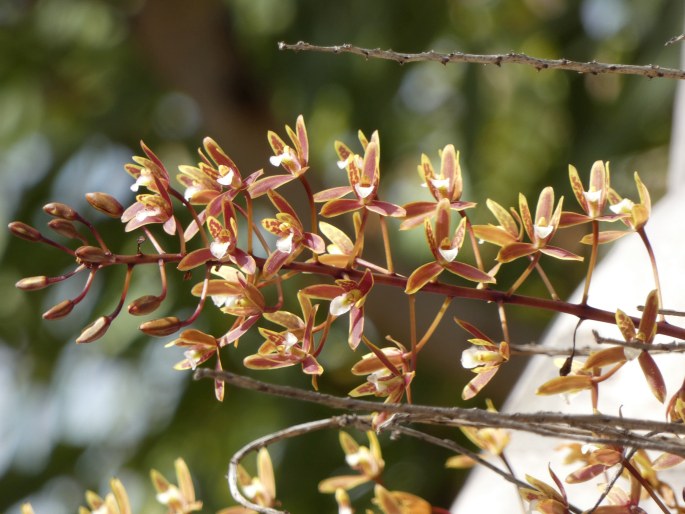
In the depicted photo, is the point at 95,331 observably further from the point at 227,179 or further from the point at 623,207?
the point at 623,207

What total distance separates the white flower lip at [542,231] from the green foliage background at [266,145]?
1.25m

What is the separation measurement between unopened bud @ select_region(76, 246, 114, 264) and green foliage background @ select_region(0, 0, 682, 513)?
1.29 m

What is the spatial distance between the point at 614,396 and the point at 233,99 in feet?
4.54

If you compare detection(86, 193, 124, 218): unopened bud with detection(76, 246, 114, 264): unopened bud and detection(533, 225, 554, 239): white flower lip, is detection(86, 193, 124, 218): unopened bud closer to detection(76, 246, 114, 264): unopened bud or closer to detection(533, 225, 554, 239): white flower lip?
detection(76, 246, 114, 264): unopened bud

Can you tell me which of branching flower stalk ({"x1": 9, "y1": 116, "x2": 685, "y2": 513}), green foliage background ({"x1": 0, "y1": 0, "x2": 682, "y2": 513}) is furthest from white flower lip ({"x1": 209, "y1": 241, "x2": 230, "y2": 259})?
green foliage background ({"x1": 0, "y1": 0, "x2": 682, "y2": 513})

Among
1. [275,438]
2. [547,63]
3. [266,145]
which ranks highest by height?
[547,63]

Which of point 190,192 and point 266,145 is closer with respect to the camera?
point 190,192

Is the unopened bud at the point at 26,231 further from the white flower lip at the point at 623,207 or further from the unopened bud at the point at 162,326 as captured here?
the white flower lip at the point at 623,207

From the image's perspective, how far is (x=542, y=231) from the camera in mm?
294

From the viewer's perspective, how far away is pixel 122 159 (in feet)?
6.52

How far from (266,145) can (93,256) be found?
150cm

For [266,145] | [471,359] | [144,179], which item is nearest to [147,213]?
[144,179]

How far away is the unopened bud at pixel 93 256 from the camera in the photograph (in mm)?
280

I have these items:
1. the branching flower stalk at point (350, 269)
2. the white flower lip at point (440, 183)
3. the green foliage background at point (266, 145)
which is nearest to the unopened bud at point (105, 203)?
the branching flower stalk at point (350, 269)
